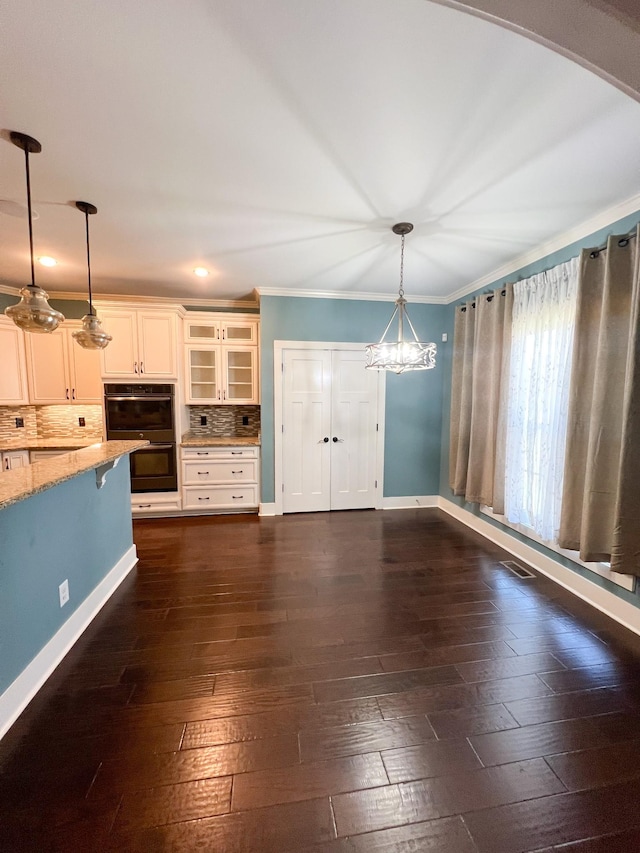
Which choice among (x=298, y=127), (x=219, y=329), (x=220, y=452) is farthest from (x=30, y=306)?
(x=219, y=329)

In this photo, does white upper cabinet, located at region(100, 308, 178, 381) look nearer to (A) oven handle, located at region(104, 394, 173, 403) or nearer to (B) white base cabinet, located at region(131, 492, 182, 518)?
(A) oven handle, located at region(104, 394, 173, 403)

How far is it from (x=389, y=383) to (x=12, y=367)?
14.5 ft

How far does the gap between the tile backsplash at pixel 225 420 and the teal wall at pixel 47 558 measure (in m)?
2.06

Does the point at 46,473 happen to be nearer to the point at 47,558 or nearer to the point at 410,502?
the point at 47,558

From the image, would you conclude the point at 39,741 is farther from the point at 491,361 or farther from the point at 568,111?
the point at 491,361

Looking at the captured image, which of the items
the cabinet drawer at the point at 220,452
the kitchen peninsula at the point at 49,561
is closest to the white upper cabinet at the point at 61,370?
the cabinet drawer at the point at 220,452

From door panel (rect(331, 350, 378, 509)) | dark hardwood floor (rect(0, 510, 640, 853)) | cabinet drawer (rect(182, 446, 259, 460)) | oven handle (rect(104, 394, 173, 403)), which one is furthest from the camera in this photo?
door panel (rect(331, 350, 378, 509))

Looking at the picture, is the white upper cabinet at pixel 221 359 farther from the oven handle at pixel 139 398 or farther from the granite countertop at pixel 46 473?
the granite countertop at pixel 46 473

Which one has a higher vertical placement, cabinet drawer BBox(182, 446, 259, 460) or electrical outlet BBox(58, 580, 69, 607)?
cabinet drawer BBox(182, 446, 259, 460)

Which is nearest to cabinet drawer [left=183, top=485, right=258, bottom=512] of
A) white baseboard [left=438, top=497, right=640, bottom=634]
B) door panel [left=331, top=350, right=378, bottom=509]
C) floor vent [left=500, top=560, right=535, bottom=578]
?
door panel [left=331, top=350, right=378, bottom=509]

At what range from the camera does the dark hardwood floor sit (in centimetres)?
115

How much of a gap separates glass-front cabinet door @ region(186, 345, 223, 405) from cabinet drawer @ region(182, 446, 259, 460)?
662 millimetres

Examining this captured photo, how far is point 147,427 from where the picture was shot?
3947 mm

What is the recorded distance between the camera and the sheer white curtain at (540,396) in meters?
2.60
